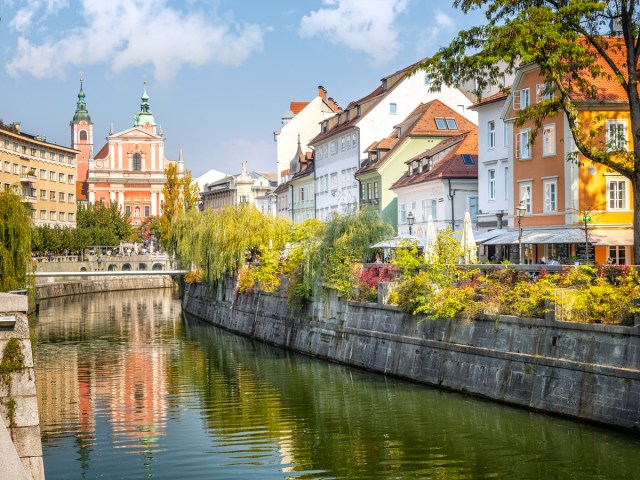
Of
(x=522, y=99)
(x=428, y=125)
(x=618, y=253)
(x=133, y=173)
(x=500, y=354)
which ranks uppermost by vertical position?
(x=133, y=173)

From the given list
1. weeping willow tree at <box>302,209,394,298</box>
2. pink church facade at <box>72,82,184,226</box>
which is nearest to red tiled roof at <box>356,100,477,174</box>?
weeping willow tree at <box>302,209,394,298</box>

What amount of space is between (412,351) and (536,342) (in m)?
6.59

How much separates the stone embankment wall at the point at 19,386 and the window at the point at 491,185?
36518 millimetres

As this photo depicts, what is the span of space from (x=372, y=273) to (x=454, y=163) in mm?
18852

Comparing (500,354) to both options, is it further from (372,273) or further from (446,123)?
(446,123)

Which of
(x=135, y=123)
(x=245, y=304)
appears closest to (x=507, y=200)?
(x=245, y=304)

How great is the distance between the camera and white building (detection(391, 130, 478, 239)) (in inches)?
2064

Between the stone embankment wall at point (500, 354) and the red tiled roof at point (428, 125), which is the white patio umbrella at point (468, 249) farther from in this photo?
the red tiled roof at point (428, 125)

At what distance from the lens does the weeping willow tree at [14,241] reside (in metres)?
30.5

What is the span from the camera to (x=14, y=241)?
3119cm

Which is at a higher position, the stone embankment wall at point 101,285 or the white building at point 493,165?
the white building at point 493,165

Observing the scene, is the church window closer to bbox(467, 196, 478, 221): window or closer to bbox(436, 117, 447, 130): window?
bbox(436, 117, 447, 130): window

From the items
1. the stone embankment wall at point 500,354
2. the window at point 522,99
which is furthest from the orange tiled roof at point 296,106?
the stone embankment wall at point 500,354

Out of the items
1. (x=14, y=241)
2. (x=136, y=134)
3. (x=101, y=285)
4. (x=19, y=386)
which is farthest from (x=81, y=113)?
(x=19, y=386)
